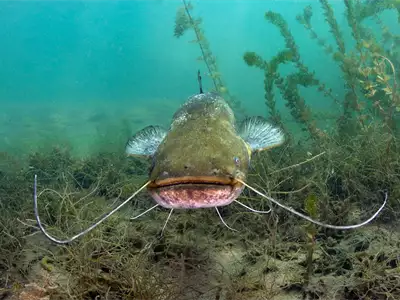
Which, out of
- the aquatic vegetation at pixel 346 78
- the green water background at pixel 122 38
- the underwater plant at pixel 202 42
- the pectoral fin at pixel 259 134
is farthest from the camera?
the green water background at pixel 122 38

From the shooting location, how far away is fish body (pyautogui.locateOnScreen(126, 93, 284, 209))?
2.03 metres

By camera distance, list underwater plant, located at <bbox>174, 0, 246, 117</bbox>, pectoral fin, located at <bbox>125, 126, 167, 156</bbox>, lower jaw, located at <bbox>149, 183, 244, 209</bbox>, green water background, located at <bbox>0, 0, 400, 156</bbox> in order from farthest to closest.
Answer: green water background, located at <bbox>0, 0, 400, 156</bbox> → underwater plant, located at <bbox>174, 0, 246, 117</bbox> → pectoral fin, located at <bbox>125, 126, 167, 156</bbox> → lower jaw, located at <bbox>149, 183, 244, 209</bbox>

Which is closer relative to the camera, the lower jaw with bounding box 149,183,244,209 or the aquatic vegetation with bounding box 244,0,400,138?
the lower jaw with bounding box 149,183,244,209

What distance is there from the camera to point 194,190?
6.51 ft

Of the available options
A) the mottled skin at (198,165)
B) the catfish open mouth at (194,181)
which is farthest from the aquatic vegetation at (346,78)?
the catfish open mouth at (194,181)

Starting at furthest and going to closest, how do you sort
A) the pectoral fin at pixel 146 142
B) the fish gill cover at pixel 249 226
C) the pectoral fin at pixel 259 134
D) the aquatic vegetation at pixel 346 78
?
the aquatic vegetation at pixel 346 78 < the pectoral fin at pixel 146 142 < the pectoral fin at pixel 259 134 < the fish gill cover at pixel 249 226

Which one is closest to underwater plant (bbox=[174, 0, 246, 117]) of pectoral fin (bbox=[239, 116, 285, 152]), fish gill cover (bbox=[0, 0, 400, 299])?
fish gill cover (bbox=[0, 0, 400, 299])

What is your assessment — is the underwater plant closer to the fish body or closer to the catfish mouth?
the fish body

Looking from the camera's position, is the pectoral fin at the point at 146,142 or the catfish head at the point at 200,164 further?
the pectoral fin at the point at 146,142

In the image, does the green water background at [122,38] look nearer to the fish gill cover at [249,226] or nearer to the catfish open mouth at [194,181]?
the fish gill cover at [249,226]

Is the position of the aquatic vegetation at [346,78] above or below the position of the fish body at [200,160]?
below

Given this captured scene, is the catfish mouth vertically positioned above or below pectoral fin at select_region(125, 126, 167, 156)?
above

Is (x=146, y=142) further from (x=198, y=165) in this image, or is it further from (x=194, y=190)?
(x=194, y=190)

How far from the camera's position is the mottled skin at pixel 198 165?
203cm
